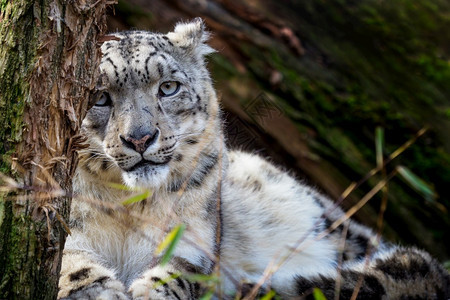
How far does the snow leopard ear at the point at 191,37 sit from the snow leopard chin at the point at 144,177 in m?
0.97

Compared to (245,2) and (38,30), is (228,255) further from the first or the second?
(245,2)

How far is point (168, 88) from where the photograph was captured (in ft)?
11.3

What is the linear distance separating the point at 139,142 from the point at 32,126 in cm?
78

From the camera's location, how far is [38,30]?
226 cm

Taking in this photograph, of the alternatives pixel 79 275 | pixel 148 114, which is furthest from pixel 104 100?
pixel 79 275

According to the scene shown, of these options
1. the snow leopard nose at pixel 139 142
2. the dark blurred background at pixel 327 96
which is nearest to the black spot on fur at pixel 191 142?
the snow leopard nose at pixel 139 142

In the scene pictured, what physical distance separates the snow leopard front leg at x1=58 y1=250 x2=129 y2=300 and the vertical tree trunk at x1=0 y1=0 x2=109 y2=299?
413 mm

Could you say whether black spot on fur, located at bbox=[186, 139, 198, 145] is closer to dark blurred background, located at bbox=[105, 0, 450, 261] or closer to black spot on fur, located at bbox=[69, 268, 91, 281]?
black spot on fur, located at bbox=[69, 268, 91, 281]

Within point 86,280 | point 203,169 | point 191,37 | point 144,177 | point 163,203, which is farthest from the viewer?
point 191,37

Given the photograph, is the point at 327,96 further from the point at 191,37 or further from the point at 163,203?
the point at 163,203

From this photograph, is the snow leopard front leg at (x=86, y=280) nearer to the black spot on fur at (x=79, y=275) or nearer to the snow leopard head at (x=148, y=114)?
the black spot on fur at (x=79, y=275)

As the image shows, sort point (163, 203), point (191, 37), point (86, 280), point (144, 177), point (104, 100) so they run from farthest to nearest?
point (191, 37), point (163, 203), point (104, 100), point (144, 177), point (86, 280)

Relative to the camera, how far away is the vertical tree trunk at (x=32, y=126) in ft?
7.41

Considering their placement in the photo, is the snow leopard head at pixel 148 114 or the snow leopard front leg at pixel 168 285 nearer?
the snow leopard front leg at pixel 168 285
